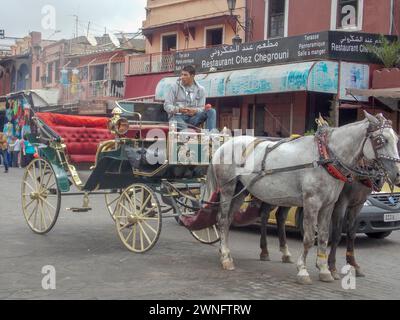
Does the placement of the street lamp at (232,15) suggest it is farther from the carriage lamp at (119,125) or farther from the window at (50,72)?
the window at (50,72)

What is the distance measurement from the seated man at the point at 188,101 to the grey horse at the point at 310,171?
1.17m

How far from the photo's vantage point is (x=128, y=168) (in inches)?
348

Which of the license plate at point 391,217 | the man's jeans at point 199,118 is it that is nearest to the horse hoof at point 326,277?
the man's jeans at point 199,118

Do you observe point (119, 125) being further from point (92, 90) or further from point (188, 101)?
point (92, 90)

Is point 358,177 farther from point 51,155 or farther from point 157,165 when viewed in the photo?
point 51,155

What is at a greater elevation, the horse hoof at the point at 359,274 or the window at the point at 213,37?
the window at the point at 213,37

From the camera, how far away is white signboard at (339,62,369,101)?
56.2ft

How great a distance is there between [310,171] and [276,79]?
454 inches

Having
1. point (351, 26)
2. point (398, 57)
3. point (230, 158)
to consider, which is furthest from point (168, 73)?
point (230, 158)

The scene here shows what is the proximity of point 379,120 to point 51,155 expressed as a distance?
519 cm

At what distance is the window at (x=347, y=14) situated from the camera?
62.6 ft

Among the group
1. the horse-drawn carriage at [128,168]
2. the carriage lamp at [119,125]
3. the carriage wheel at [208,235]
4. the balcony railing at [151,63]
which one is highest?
the balcony railing at [151,63]

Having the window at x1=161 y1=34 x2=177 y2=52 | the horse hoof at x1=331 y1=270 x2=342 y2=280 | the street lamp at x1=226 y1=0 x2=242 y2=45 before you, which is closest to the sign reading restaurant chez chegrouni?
the street lamp at x1=226 y1=0 x2=242 y2=45

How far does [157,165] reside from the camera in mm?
8531
